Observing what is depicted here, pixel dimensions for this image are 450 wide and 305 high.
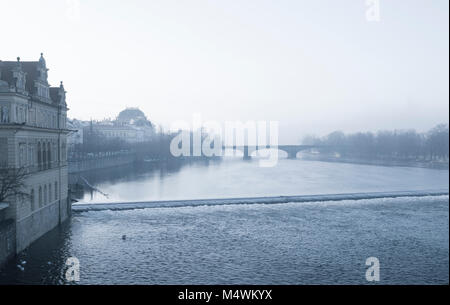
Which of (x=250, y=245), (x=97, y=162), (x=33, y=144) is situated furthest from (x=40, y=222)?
(x=97, y=162)

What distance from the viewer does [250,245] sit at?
13938 millimetres

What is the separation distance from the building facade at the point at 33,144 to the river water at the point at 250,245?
77 centimetres

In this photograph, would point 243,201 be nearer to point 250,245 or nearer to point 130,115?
point 250,245

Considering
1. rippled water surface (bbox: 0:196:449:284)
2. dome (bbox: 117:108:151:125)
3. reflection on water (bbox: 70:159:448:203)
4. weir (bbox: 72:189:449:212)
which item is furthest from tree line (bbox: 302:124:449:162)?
dome (bbox: 117:108:151:125)

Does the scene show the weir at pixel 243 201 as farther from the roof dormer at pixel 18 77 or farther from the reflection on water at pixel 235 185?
the roof dormer at pixel 18 77

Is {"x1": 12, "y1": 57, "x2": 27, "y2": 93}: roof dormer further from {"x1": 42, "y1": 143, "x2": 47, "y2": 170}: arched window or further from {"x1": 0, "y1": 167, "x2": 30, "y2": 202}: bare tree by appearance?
{"x1": 42, "y1": 143, "x2": 47, "y2": 170}: arched window

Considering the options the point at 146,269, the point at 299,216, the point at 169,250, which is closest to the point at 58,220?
the point at 169,250

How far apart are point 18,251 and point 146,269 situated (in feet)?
12.2

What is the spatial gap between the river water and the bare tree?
175cm

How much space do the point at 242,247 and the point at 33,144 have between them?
731 centimetres

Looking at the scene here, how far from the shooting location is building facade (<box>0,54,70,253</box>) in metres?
11.8

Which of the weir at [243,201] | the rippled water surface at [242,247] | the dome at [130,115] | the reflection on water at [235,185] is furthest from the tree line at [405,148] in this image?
the dome at [130,115]

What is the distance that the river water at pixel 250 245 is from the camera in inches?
428
